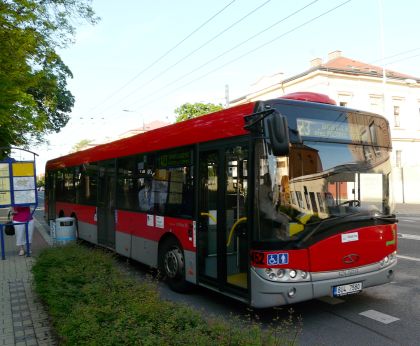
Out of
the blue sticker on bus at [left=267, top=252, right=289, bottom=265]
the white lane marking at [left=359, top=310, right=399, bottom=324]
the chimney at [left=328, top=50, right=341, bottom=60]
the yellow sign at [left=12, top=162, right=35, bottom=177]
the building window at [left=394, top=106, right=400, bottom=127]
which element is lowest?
the white lane marking at [left=359, top=310, right=399, bottom=324]

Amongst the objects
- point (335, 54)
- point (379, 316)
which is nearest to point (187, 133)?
point (379, 316)

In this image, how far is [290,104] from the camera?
554 centimetres

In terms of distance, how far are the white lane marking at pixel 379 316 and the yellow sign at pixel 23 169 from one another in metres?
8.84

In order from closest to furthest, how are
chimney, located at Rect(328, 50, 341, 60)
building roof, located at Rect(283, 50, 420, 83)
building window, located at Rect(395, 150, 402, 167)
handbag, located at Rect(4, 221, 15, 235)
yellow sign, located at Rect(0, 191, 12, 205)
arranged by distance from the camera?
yellow sign, located at Rect(0, 191, 12, 205)
handbag, located at Rect(4, 221, 15, 235)
building roof, located at Rect(283, 50, 420, 83)
building window, located at Rect(395, 150, 402, 167)
chimney, located at Rect(328, 50, 341, 60)

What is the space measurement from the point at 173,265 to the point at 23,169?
5959 millimetres

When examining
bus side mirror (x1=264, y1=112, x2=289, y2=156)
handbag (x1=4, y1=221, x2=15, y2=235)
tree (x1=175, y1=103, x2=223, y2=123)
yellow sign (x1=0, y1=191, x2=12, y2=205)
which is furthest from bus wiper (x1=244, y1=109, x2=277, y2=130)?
tree (x1=175, y1=103, x2=223, y2=123)

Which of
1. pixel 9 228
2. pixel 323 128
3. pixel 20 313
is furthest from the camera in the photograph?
pixel 9 228

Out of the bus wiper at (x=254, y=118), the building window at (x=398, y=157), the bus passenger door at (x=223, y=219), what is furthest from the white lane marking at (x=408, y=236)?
the building window at (x=398, y=157)

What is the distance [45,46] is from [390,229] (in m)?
9.64

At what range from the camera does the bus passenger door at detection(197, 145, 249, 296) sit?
568 centimetres

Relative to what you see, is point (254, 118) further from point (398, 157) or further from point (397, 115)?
point (397, 115)

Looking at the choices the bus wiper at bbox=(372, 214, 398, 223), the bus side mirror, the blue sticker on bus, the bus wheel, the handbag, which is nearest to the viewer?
the bus side mirror

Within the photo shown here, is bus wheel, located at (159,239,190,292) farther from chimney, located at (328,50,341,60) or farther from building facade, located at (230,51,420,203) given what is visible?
chimney, located at (328,50,341,60)

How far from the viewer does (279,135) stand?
4945 millimetres
